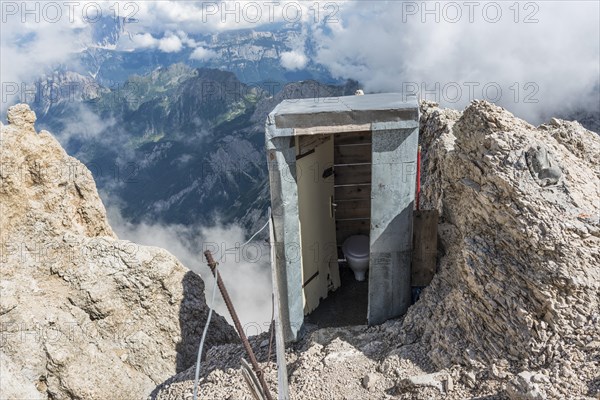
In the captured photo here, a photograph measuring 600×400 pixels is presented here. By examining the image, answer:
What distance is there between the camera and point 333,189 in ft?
36.4

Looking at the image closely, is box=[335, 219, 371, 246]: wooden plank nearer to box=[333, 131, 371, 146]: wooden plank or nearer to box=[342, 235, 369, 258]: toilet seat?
box=[342, 235, 369, 258]: toilet seat

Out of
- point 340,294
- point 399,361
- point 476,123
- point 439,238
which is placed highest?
point 476,123

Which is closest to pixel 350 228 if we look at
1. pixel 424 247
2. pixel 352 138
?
pixel 352 138

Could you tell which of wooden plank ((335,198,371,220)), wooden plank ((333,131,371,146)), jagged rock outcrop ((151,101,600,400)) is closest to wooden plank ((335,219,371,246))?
wooden plank ((335,198,371,220))

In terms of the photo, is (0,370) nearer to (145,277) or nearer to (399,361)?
(145,277)

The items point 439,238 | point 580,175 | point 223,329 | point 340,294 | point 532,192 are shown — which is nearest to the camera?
point 532,192

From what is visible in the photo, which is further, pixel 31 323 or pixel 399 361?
pixel 31 323

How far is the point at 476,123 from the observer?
28.0 feet

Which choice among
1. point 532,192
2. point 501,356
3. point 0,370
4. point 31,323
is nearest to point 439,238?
point 532,192

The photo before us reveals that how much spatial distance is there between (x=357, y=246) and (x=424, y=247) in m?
2.59

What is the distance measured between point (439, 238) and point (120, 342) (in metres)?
9.80

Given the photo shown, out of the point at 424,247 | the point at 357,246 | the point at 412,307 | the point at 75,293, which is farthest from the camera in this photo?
the point at 75,293

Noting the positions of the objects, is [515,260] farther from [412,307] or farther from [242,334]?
[242,334]

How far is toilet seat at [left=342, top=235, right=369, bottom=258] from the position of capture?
1109cm
